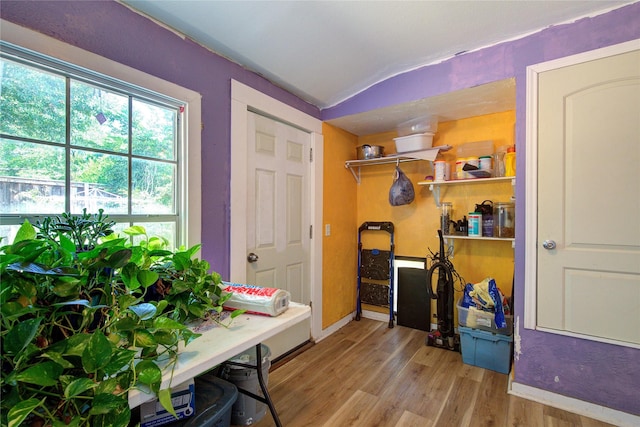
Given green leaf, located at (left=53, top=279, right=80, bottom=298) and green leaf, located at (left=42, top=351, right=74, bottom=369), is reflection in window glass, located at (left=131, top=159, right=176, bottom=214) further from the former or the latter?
green leaf, located at (left=42, top=351, right=74, bottom=369)

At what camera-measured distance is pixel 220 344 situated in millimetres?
Answer: 941

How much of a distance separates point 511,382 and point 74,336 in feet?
8.01

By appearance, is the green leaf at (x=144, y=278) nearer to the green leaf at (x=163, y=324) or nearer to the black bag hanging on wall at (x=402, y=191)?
the green leaf at (x=163, y=324)

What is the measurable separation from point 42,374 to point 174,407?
0.60 metres

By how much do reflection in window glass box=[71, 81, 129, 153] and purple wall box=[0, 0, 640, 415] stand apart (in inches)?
7.3

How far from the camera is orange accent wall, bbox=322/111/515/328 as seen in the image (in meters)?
2.61

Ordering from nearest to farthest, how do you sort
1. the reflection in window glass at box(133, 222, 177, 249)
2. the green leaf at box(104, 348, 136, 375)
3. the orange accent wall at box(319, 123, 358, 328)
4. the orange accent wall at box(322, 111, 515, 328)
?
1. the green leaf at box(104, 348, 136, 375)
2. the reflection in window glass at box(133, 222, 177, 249)
3. the orange accent wall at box(322, 111, 515, 328)
4. the orange accent wall at box(319, 123, 358, 328)

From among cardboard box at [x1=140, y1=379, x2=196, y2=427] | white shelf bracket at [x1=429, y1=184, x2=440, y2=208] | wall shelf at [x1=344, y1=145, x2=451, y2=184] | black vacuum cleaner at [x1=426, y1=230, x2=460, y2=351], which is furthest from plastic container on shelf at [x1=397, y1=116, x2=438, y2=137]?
cardboard box at [x1=140, y1=379, x2=196, y2=427]

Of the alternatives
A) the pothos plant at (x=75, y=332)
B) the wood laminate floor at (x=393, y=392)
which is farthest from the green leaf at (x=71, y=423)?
the wood laminate floor at (x=393, y=392)

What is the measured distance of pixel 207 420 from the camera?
106 centimetres

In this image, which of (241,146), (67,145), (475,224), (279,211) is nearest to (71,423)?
(67,145)

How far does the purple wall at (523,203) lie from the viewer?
63.2 inches

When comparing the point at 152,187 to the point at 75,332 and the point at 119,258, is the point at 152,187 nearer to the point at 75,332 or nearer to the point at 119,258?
the point at 119,258

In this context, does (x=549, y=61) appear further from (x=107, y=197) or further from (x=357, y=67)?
(x=107, y=197)
